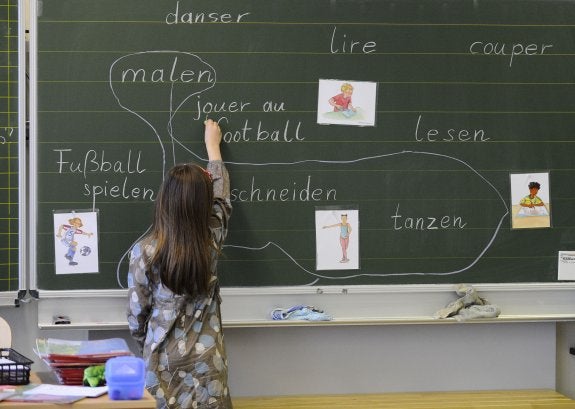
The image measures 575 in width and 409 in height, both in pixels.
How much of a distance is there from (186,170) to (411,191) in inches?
47.4

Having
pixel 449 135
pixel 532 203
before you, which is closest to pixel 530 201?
pixel 532 203

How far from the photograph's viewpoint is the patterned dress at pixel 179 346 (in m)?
3.57

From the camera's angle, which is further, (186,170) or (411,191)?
(411,191)

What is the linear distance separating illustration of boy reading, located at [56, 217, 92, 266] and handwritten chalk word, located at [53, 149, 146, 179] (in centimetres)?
22

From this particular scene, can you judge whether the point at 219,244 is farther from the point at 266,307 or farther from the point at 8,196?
the point at 8,196

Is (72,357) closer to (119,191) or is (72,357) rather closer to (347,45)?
(119,191)

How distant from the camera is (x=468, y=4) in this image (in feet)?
13.9

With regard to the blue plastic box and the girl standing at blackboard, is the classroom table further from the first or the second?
the girl standing at blackboard

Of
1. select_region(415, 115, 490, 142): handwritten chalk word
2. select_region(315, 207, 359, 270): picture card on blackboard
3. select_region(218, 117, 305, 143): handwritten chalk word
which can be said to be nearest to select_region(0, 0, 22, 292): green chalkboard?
select_region(218, 117, 305, 143): handwritten chalk word

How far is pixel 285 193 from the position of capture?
415 cm

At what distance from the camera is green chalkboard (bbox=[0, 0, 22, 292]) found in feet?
13.0

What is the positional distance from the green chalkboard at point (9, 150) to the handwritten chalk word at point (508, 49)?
212cm

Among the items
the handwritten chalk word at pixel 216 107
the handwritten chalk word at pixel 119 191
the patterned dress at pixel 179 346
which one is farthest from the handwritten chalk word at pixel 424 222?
the handwritten chalk word at pixel 119 191

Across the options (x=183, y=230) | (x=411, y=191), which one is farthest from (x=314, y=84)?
(x=183, y=230)
